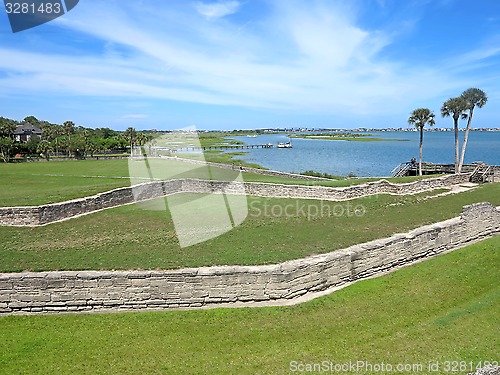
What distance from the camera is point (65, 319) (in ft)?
28.0

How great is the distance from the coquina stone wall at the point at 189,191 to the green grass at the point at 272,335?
818cm

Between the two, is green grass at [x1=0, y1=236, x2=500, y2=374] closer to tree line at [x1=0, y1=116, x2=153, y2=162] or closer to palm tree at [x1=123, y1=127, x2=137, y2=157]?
tree line at [x1=0, y1=116, x2=153, y2=162]

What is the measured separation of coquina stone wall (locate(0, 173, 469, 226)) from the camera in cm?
1548

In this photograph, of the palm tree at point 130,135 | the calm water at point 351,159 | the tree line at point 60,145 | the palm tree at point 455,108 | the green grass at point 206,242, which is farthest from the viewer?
the palm tree at point 130,135

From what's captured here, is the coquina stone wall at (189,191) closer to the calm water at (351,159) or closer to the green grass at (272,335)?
the green grass at (272,335)

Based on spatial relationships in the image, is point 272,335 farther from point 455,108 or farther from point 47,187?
point 455,108

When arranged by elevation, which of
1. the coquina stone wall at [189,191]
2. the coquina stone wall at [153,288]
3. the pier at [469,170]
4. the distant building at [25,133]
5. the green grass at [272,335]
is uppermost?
the distant building at [25,133]

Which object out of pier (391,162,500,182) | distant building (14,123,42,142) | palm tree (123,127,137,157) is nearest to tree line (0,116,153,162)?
palm tree (123,127,137,157)

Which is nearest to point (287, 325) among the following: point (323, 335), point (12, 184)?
point (323, 335)

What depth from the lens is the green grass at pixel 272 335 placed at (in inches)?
269

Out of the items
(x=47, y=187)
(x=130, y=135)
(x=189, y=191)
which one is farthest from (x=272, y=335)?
(x=130, y=135)

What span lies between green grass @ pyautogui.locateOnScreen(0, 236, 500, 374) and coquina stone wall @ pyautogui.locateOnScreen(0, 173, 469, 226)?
8.18 metres

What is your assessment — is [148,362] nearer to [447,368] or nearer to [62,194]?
[447,368]

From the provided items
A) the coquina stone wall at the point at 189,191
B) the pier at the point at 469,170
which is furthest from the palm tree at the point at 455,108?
the coquina stone wall at the point at 189,191
